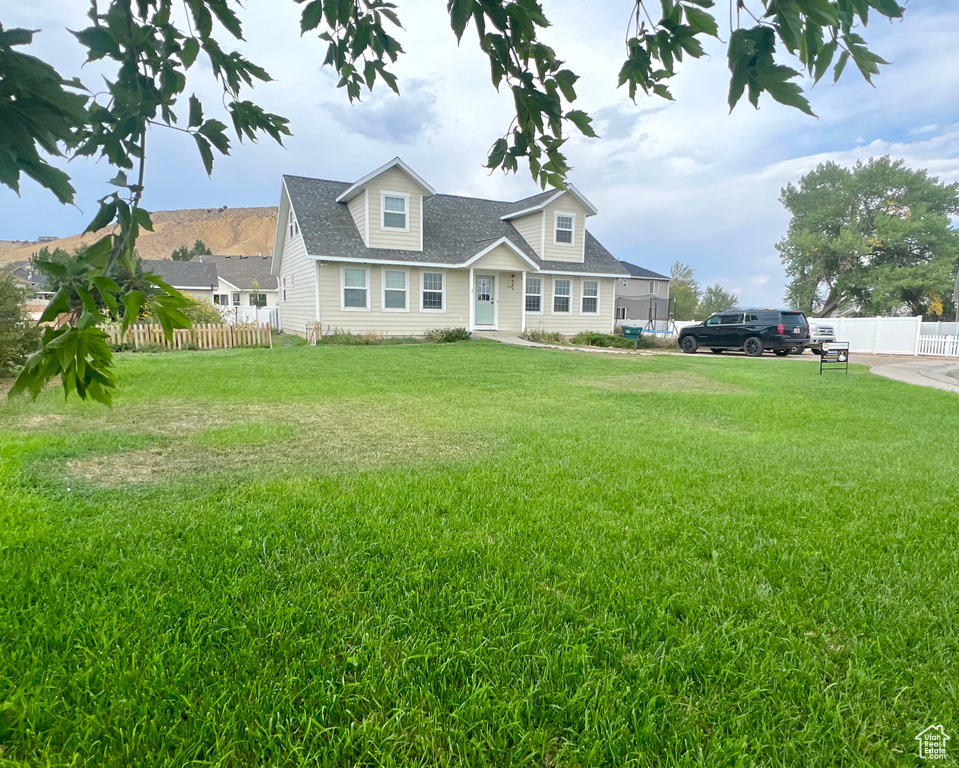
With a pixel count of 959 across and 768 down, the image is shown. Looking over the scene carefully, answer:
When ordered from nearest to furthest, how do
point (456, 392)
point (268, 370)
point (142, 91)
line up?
point (142, 91), point (456, 392), point (268, 370)

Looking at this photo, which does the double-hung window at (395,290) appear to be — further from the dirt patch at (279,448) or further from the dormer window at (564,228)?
the dirt patch at (279,448)

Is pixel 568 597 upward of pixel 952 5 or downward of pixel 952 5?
downward

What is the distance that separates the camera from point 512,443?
5188 millimetres

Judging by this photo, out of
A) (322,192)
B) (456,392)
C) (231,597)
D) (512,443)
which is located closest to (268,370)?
(456,392)

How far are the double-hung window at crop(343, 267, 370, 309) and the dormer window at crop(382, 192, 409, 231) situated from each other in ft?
6.77

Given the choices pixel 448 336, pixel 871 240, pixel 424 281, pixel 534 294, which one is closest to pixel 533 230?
pixel 534 294

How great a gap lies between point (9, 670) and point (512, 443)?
13.0 ft

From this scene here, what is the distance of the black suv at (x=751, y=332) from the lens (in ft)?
59.5

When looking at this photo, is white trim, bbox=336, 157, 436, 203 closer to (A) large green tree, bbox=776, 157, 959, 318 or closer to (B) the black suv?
(B) the black suv

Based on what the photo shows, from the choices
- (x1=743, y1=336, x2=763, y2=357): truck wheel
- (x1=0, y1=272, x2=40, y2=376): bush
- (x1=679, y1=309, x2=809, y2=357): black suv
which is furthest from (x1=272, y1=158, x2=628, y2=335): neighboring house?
(x1=0, y1=272, x2=40, y2=376): bush

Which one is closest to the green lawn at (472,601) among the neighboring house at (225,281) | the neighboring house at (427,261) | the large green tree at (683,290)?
the neighboring house at (427,261)

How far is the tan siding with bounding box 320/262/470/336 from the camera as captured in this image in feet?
60.6

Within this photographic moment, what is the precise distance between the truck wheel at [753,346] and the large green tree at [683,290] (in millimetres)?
31966

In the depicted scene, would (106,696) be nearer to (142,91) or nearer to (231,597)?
(231,597)
